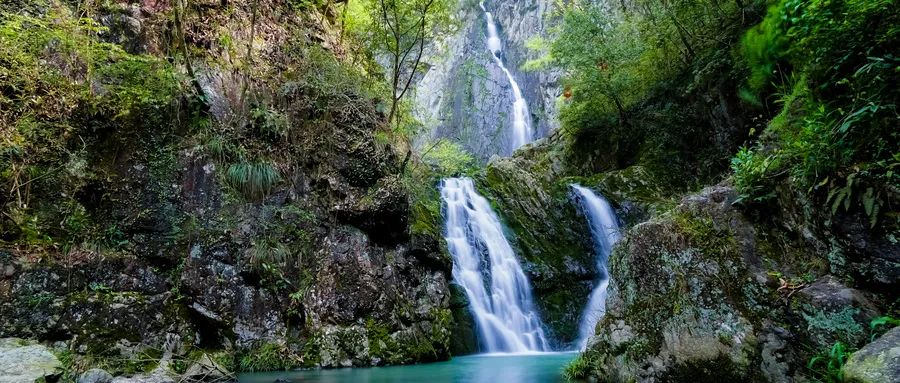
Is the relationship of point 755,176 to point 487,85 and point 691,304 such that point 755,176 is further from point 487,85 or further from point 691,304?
point 487,85

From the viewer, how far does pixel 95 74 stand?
7496mm

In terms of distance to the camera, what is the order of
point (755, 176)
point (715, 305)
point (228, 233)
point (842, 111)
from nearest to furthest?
point (842, 111) → point (715, 305) → point (755, 176) → point (228, 233)

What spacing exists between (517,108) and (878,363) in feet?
96.4

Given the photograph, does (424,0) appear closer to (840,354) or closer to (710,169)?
(710,169)

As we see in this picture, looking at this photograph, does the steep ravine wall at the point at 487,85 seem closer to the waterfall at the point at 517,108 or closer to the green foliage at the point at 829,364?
the waterfall at the point at 517,108

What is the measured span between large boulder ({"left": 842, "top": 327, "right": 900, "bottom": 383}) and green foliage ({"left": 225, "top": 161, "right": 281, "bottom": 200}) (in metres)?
8.10

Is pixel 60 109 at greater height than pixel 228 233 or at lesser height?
greater

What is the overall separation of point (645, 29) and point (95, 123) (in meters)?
12.9

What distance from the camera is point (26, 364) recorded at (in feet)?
15.8

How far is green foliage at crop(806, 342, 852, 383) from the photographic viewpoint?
352cm

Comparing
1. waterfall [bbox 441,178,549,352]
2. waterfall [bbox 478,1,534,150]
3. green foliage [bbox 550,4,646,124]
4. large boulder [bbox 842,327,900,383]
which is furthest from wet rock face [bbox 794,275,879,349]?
waterfall [bbox 478,1,534,150]

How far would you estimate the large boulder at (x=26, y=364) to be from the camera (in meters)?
4.52

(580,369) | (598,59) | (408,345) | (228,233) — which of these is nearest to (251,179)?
(228,233)

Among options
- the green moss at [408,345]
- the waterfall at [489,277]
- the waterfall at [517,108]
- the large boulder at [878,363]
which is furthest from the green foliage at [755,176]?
the waterfall at [517,108]
